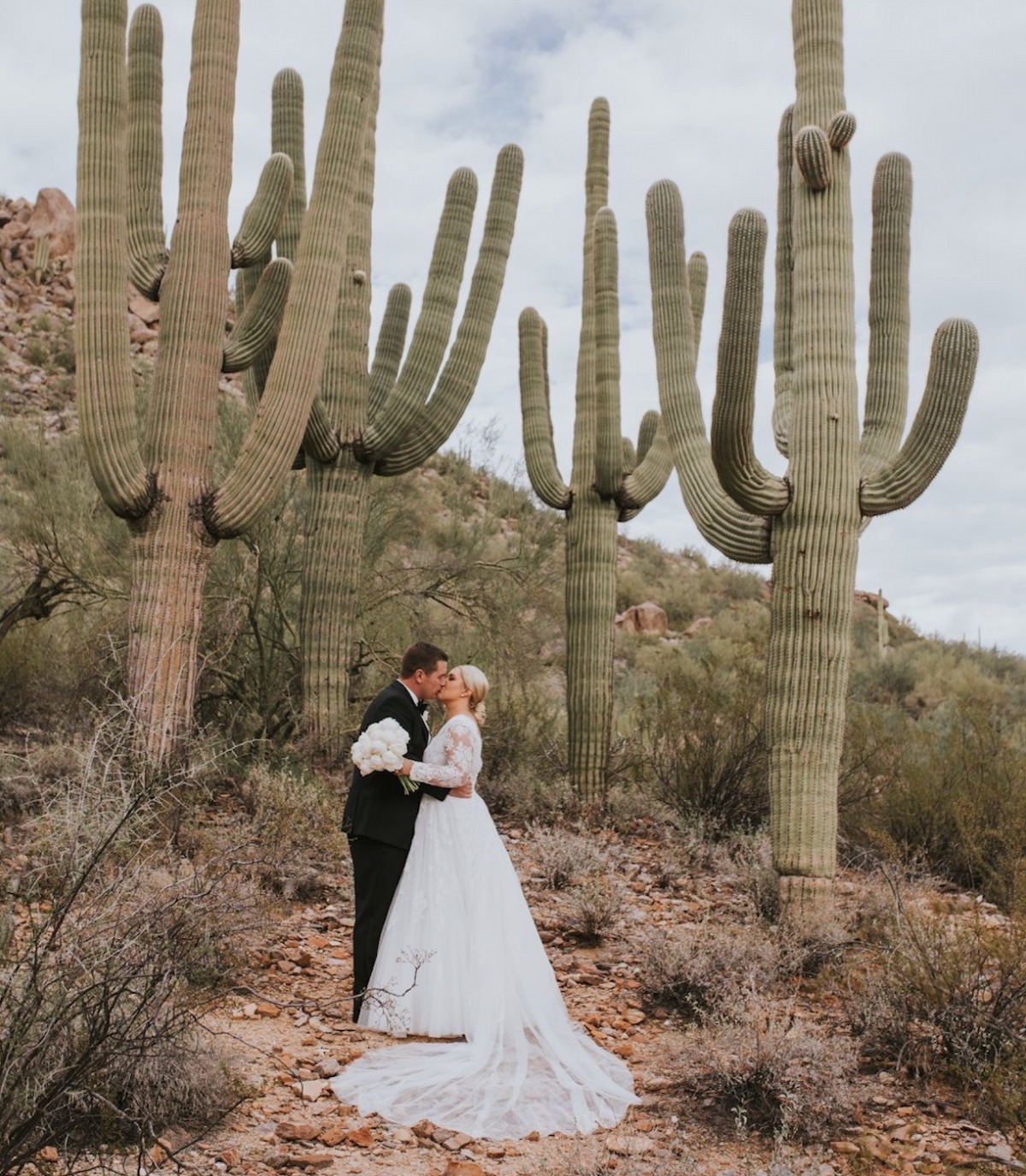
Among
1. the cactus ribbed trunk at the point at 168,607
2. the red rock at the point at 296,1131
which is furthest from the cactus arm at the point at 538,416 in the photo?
the red rock at the point at 296,1131

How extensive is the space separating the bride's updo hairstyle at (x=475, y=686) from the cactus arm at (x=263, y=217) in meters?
4.87

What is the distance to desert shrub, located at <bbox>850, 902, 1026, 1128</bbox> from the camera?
531 centimetres

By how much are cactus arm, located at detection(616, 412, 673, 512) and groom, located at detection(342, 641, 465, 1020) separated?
16.4 ft

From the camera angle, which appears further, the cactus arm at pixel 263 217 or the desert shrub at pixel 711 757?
the desert shrub at pixel 711 757

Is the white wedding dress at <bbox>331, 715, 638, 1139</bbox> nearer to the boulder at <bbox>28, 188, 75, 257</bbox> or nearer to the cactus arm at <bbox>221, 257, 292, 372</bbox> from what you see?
the cactus arm at <bbox>221, 257, 292, 372</bbox>

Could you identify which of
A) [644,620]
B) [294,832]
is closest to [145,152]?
[294,832]

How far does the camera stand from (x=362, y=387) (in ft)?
34.4

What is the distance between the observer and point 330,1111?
4.80m

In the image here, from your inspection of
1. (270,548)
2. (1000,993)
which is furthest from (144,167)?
(1000,993)

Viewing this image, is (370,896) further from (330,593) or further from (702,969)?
(330,593)

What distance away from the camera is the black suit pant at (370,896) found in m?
6.00

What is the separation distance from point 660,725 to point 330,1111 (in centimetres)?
666

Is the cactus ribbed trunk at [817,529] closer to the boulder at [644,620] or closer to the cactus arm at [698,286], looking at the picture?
the cactus arm at [698,286]

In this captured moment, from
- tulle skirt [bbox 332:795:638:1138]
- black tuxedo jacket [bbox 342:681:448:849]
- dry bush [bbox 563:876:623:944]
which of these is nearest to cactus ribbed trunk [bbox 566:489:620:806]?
dry bush [bbox 563:876:623:944]
